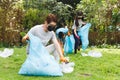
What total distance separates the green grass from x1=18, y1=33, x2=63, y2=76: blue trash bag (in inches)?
5.0

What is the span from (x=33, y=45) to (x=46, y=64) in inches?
18.2

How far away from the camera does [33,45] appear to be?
796cm

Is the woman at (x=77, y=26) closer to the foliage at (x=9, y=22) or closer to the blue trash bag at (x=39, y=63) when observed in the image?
the blue trash bag at (x=39, y=63)

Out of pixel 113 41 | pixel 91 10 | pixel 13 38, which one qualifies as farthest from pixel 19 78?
pixel 91 10

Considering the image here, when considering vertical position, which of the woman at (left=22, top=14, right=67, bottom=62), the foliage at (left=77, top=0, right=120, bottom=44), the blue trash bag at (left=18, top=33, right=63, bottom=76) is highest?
the woman at (left=22, top=14, right=67, bottom=62)

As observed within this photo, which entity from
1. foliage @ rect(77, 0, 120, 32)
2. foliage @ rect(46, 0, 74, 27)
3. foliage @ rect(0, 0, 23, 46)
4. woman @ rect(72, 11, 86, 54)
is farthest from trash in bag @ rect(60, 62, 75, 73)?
foliage @ rect(46, 0, 74, 27)

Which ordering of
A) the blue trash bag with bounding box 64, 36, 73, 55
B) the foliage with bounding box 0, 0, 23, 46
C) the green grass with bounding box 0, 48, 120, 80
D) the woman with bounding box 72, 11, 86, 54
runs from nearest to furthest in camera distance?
1. the green grass with bounding box 0, 48, 120, 80
2. the woman with bounding box 72, 11, 86, 54
3. the blue trash bag with bounding box 64, 36, 73, 55
4. the foliage with bounding box 0, 0, 23, 46

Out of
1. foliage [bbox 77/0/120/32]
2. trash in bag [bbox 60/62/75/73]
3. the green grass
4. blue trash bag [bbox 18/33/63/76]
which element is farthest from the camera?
foliage [bbox 77/0/120/32]

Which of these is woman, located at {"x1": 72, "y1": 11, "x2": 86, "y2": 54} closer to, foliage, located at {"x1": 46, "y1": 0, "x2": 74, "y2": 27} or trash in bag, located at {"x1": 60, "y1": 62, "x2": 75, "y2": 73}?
trash in bag, located at {"x1": 60, "y1": 62, "x2": 75, "y2": 73}

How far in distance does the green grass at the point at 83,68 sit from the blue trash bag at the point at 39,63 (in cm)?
13

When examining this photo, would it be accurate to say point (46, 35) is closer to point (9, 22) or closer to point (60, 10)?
point (9, 22)

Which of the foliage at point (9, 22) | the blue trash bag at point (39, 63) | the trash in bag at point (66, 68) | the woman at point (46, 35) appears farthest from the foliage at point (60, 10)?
the blue trash bag at point (39, 63)

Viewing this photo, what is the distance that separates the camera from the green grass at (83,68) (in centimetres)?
786

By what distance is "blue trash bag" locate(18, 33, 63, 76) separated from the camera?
774 centimetres
